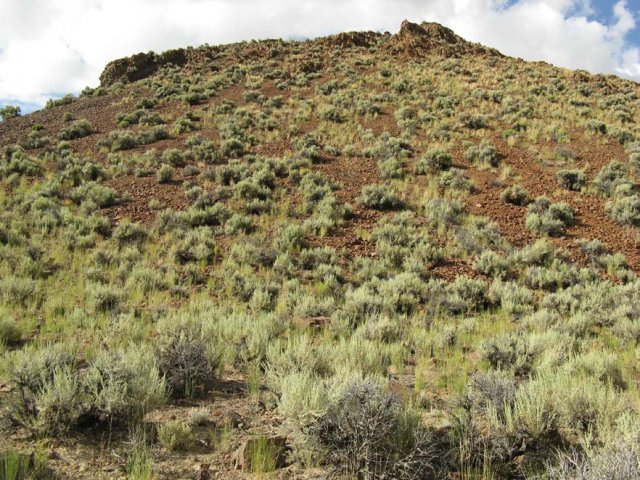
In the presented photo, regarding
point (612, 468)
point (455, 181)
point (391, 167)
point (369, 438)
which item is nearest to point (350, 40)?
point (391, 167)

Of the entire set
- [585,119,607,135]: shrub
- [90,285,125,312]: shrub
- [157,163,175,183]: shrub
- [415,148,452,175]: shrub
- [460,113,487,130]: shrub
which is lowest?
[90,285,125,312]: shrub

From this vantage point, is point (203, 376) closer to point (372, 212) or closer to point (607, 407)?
point (607, 407)

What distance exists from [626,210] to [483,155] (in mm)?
5691

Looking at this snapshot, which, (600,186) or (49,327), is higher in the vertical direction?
(600,186)

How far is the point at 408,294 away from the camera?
8.70 m

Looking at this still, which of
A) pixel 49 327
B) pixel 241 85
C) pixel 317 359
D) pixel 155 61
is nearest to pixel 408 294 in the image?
pixel 317 359

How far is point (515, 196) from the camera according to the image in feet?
46.1

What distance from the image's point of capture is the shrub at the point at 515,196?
14070mm

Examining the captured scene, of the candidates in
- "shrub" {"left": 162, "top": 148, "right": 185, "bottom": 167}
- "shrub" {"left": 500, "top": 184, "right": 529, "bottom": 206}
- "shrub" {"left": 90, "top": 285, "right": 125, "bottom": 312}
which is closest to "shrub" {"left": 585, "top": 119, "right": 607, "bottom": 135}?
"shrub" {"left": 500, "top": 184, "right": 529, "bottom": 206}

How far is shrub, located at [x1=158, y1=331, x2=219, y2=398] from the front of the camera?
4.51 meters

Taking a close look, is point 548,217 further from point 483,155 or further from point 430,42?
point 430,42

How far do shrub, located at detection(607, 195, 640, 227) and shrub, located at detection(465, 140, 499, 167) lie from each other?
4584 mm

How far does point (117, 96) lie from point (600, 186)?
29.5 metres

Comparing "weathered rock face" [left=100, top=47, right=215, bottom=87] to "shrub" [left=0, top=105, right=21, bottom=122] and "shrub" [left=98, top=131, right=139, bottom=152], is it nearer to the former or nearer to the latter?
"shrub" [left=0, top=105, right=21, bottom=122]
